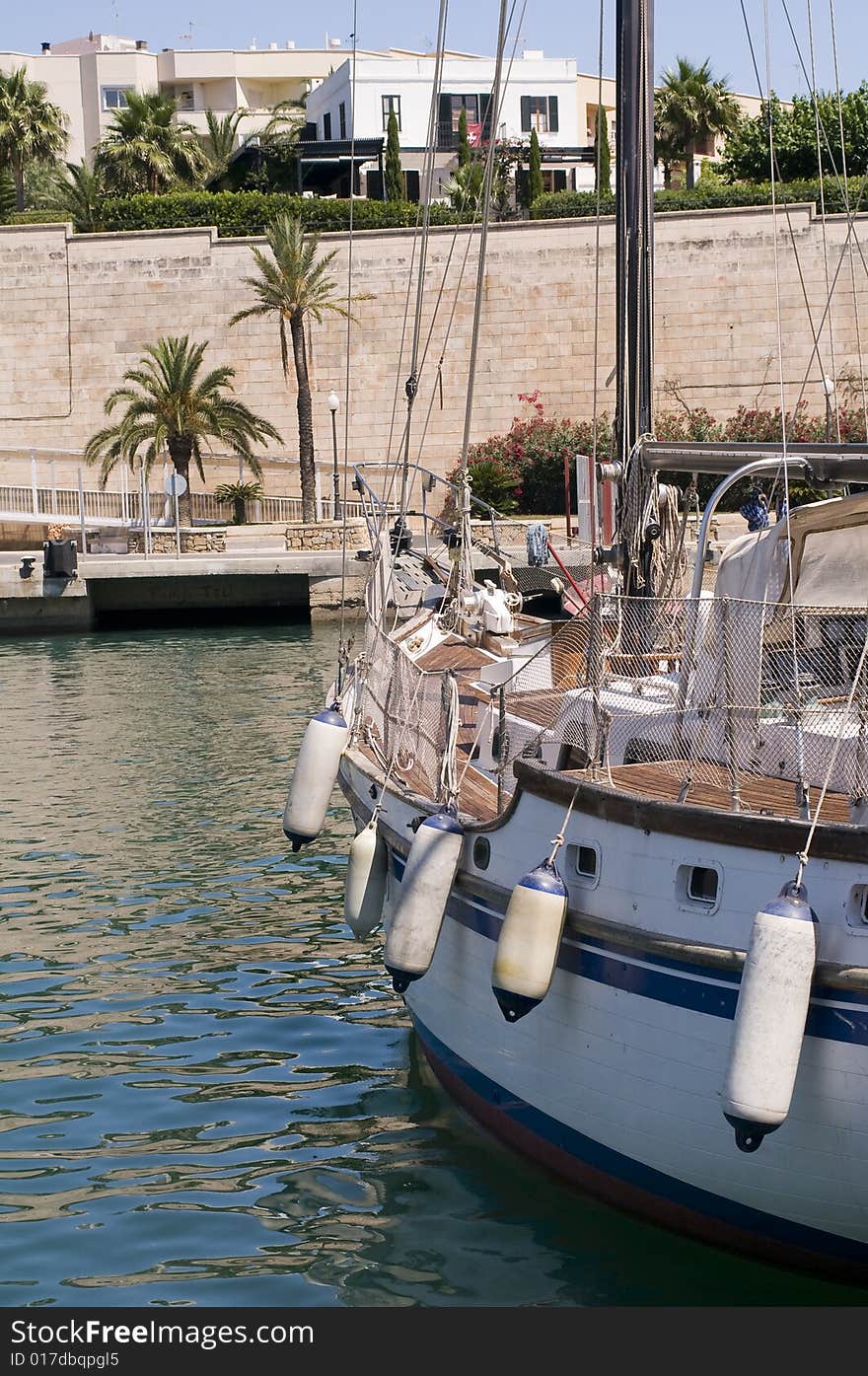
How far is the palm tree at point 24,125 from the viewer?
174 feet

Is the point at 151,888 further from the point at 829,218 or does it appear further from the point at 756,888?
the point at 829,218

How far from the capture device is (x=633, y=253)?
11055mm

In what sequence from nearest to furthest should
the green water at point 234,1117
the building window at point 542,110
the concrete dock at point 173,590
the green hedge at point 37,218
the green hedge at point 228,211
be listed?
the green water at point 234,1117 → the concrete dock at point 173,590 → the green hedge at point 228,211 → the green hedge at point 37,218 → the building window at point 542,110

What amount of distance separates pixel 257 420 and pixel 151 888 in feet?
87.1

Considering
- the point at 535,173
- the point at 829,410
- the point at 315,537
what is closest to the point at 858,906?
the point at 829,410

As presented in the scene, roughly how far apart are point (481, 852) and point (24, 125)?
50.7m

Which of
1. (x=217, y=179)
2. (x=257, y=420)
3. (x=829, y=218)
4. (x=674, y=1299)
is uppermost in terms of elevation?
(x=217, y=179)

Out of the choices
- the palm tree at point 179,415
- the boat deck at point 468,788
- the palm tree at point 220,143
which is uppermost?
the palm tree at point 220,143

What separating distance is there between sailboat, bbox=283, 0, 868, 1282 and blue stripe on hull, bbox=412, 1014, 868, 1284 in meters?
0.01

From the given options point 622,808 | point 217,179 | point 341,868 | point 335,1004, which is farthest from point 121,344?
point 622,808

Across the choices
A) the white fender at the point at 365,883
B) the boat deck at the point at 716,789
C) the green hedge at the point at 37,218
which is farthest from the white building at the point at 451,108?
the boat deck at the point at 716,789

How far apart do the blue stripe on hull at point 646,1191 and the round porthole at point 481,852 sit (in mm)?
1112

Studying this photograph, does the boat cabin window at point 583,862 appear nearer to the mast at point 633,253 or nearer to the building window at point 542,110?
the mast at point 633,253

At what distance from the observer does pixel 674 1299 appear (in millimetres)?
6996
